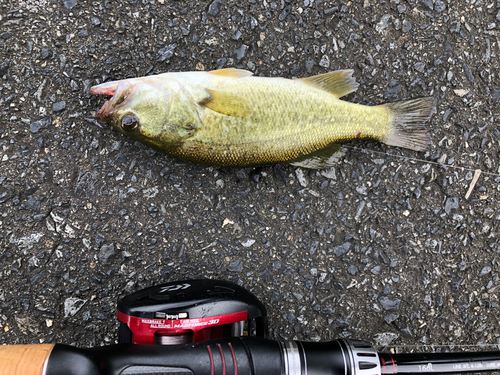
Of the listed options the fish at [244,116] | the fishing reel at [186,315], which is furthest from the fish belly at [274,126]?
the fishing reel at [186,315]

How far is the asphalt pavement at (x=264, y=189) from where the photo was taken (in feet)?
7.93

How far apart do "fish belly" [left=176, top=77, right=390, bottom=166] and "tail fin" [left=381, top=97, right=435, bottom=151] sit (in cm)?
18

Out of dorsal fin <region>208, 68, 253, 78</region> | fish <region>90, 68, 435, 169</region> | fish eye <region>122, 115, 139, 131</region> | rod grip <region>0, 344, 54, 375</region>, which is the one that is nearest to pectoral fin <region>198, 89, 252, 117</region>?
fish <region>90, 68, 435, 169</region>

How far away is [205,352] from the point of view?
1.74 meters

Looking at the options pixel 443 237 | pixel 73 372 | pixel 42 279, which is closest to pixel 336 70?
pixel 443 237

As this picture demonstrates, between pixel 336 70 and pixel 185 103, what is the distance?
1.08 m

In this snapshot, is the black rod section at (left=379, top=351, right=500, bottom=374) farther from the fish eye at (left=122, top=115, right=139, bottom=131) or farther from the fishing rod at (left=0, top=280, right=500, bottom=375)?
the fish eye at (left=122, top=115, right=139, bottom=131)

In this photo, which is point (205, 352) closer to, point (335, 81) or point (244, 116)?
point (244, 116)

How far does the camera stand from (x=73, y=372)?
152 centimetres

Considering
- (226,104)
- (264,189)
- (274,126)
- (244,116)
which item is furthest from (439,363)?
(226,104)

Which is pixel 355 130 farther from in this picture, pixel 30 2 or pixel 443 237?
pixel 30 2

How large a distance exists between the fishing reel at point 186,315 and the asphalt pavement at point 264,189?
1.47ft

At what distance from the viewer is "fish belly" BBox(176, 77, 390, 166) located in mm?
2131

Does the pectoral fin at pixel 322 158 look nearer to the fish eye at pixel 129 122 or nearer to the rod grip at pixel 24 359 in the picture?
the fish eye at pixel 129 122
